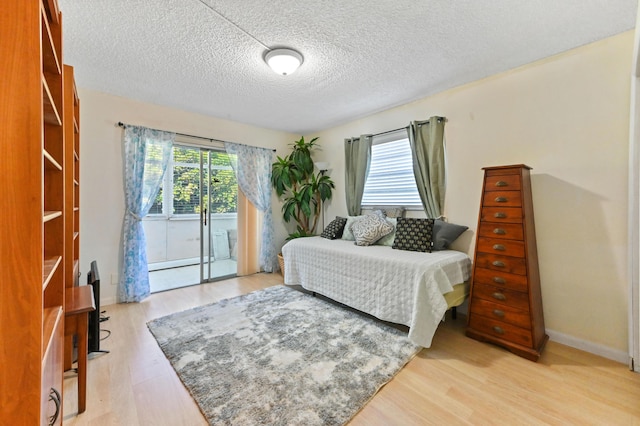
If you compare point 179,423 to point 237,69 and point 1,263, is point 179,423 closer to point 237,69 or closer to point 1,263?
point 1,263

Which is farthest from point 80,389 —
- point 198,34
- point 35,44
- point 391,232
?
point 391,232

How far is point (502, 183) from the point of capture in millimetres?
2150

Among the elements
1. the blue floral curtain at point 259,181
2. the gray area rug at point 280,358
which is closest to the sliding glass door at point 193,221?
the blue floral curtain at point 259,181

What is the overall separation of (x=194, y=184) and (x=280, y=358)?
2.96 m

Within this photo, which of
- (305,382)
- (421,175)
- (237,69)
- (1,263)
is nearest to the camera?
(1,263)

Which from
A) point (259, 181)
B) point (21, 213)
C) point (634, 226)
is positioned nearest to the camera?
point (21, 213)

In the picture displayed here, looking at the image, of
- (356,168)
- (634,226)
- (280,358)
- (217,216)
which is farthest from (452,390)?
(217,216)

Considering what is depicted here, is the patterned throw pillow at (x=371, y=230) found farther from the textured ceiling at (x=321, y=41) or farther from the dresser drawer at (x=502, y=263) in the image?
the textured ceiling at (x=321, y=41)

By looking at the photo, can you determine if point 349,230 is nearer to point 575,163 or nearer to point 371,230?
point 371,230

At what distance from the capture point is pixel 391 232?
3072 millimetres

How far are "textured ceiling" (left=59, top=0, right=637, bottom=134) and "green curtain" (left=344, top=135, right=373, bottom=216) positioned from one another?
0.82m

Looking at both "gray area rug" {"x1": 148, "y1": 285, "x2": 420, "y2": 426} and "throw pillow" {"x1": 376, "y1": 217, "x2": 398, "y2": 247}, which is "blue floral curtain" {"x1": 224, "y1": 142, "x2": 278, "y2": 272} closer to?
"gray area rug" {"x1": 148, "y1": 285, "x2": 420, "y2": 426}

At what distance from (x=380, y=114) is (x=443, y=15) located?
1833mm

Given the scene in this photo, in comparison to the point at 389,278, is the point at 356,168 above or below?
above
